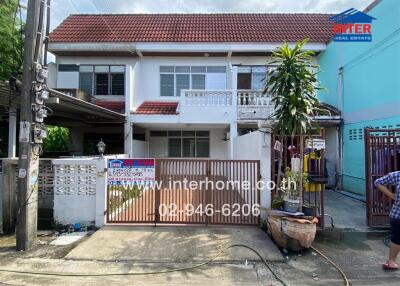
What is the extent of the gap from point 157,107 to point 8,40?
6101 millimetres

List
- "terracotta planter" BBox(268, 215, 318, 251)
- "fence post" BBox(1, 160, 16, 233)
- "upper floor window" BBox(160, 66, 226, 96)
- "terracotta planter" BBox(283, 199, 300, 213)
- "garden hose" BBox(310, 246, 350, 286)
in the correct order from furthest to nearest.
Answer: "upper floor window" BBox(160, 66, 226, 96) → "fence post" BBox(1, 160, 16, 233) → "terracotta planter" BBox(283, 199, 300, 213) → "terracotta planter" BBox(268, 215, 318, 251) → "garden hose" BBox(310, 246, 350, 286)

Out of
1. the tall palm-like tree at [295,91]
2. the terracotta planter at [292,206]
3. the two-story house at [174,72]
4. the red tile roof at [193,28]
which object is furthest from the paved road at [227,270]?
the red tile roof at [193,28]

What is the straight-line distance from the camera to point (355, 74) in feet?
37.2

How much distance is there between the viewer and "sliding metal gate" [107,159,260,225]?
22.4ft

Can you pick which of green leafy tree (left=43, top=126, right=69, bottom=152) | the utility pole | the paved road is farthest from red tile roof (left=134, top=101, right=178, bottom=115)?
the paved road

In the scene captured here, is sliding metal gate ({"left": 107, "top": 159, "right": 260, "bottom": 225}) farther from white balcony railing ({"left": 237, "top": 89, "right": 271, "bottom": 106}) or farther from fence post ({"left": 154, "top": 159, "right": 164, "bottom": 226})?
white balcony railing ({"left": 237, "top": 89, "right": 271, "bottom": 106})

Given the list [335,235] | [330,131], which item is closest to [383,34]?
[330,131]

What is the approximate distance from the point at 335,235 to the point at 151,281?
13.2ft

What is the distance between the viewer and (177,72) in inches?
572

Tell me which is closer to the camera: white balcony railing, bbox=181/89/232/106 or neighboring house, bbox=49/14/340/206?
white balcony railing, bbox=181/89/232/106

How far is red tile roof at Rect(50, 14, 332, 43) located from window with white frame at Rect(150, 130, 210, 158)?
14.3 ft

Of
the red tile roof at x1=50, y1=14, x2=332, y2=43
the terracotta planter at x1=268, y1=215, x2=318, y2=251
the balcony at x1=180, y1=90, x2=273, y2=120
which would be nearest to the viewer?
the terracotta planter at x1=268, y1=215, x2=318, y2=251

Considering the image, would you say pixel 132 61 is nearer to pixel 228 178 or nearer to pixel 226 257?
pixel 228 178

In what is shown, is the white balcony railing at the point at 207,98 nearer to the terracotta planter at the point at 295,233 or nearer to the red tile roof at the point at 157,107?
the red tile roof at the point at 157,107
